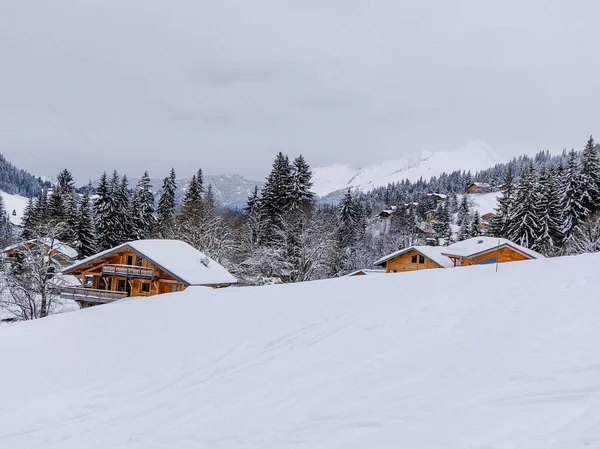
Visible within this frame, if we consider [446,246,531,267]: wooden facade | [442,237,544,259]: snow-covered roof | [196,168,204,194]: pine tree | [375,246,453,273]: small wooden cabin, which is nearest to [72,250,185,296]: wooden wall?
[196,168,204,194]: pine tree

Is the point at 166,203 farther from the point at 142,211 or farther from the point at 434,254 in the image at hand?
the point at 434,254

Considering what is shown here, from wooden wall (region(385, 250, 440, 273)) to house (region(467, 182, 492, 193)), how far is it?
4675 inches

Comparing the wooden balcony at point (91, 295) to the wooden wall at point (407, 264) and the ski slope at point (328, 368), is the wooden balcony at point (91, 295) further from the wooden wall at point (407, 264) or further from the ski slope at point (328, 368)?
the wooden wall at point (407, 264)

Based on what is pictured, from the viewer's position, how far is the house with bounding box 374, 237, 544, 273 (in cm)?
3597

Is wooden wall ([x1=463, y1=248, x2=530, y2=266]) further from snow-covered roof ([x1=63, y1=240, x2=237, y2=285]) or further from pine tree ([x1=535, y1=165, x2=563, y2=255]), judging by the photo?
snow-covered roof ([x1=63, y1=240, x2=237, y2=285])

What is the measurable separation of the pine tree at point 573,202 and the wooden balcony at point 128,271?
37058mm

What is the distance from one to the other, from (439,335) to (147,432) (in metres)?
6.49

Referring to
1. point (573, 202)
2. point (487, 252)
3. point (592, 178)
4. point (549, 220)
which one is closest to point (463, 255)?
point (487, 252)

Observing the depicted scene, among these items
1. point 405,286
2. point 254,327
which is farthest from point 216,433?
point 405,286

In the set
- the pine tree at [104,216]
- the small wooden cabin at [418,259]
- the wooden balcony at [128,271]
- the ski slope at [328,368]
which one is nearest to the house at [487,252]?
the small wooden cabin at [418,259]

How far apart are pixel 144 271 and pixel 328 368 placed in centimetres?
2616

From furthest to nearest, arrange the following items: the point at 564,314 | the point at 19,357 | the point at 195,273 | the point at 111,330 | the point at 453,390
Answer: the point at 195,273
the point at 111,330
the point at 19,357
the point at 564,314
the point at 453,390

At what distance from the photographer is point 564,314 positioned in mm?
9195

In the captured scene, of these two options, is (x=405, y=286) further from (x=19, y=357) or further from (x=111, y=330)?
(x=19, y=357)
